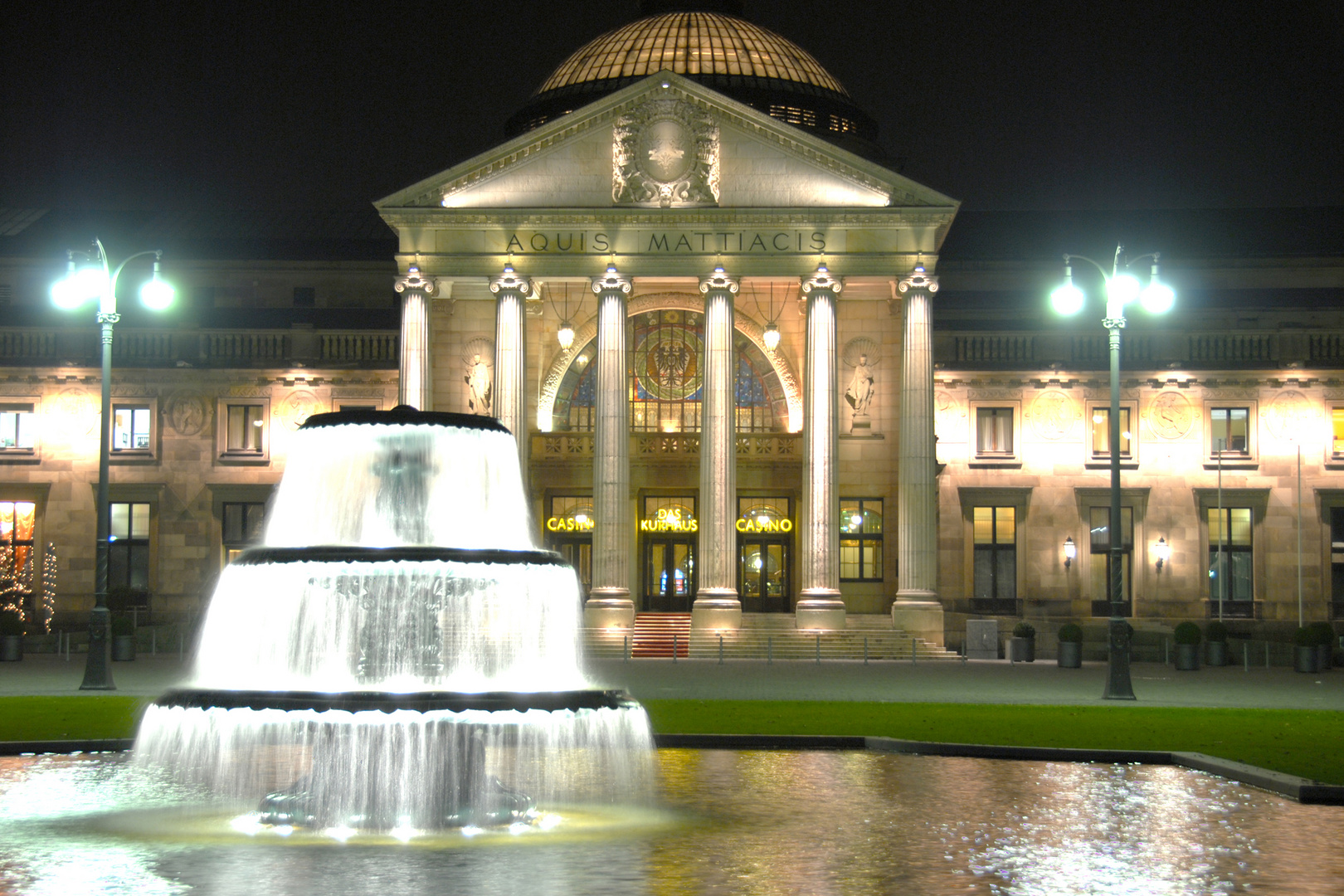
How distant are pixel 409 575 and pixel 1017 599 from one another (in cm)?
5123

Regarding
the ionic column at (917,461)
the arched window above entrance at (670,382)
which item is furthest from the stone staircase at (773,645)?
the arched window above entrance at (670,382)

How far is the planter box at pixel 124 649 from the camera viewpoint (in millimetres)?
49781

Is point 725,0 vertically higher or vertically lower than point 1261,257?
higher

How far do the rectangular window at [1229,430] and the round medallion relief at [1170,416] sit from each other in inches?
37.7

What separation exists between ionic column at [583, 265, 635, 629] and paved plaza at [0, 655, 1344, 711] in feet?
20.0

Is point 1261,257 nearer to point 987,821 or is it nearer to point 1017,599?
point 1017,599

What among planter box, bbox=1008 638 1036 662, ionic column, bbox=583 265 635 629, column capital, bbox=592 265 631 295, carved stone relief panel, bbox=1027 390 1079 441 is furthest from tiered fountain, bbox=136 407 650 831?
carved stone relief panel, bbox=1027 390 1079 441

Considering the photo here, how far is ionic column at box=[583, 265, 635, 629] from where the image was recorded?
189ft

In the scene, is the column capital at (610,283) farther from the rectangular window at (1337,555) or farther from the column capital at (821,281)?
the rectangular window at (1337,555)

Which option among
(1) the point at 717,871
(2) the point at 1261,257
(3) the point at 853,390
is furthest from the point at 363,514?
(2) the point at 1261,257

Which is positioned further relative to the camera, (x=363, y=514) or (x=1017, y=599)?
(x=1017, y=599)

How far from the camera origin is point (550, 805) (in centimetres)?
1864

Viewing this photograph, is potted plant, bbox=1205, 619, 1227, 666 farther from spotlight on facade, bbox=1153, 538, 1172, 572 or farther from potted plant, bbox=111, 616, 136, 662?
potted plant, bbox=111, 616, 136, 662

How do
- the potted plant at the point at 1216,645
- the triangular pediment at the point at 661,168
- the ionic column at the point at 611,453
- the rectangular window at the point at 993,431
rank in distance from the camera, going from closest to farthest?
the potted plant at the point at 1216,645 → the ionic column at the point at 611,453 → the triangular pediment at the point at 661,168 → the rectangular window at the point at 993,431
